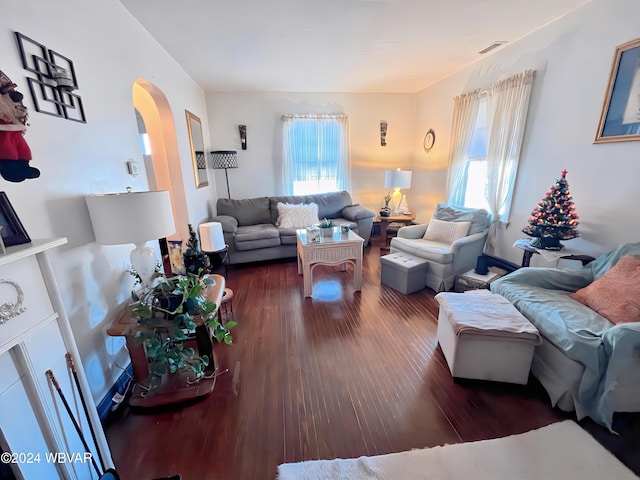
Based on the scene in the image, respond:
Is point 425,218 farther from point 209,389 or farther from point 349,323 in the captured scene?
point 209,389

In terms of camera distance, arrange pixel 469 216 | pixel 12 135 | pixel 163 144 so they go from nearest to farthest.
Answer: pixel 12 135 → pixel 163 144 → pixel 469 216

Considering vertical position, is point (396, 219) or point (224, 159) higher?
point (224, 159)

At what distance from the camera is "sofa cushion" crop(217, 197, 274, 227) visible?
4.34 meters

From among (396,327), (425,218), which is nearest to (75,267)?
(396,327)

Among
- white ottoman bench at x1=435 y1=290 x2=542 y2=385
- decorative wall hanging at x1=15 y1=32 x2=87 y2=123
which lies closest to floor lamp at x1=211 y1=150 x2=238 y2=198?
decorative wall hanging at x1=15 y1=32 x2=87 y2=123

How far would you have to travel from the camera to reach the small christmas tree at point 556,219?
2.27 metres

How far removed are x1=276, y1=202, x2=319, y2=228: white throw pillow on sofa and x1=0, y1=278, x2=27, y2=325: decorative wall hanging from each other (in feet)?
11.1

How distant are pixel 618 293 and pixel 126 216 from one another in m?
3.01

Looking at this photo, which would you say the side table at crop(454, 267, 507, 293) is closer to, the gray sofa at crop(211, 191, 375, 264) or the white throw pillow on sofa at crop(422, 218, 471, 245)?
the white throw pillow on sofa at crop(422, 218, 471, 245)

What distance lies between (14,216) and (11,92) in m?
0.50

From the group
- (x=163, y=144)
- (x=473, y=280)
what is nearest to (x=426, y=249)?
(x=473, y=280)

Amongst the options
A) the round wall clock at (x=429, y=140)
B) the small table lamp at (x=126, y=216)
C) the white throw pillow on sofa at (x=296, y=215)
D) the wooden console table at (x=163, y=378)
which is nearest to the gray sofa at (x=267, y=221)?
the white throw pillow on sofa at (x=296, y=215)

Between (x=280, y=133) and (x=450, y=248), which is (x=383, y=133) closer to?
(x=280, y=133)

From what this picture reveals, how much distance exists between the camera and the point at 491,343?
1.69 meters
